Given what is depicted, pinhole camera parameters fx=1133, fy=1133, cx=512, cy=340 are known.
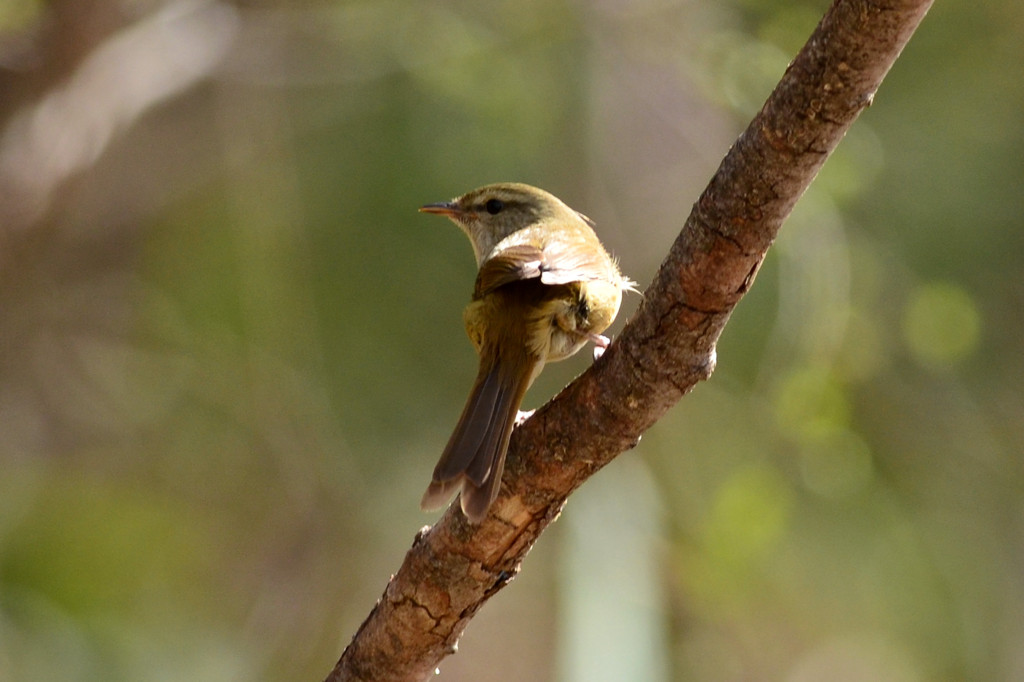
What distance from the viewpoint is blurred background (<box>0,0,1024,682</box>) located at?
5094 millimetres

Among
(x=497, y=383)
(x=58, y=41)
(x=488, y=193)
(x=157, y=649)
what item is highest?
(x=58, y=41)

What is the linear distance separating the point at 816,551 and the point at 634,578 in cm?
171

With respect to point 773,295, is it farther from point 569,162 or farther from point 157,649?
point 157,649

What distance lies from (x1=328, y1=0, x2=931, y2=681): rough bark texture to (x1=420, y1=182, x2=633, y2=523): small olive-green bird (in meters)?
0.08

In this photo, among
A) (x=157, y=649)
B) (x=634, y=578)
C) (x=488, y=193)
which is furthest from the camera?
(x=157, y=649)

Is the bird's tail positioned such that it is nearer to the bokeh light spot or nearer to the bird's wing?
the bird's wing

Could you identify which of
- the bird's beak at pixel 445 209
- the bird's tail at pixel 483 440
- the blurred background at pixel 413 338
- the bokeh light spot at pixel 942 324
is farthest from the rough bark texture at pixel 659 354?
the bokeh light spot at pixel 942 324

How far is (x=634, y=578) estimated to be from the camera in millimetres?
4562

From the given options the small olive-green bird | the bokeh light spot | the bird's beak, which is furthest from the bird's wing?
the bokeh light spot

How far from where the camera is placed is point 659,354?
1.99 meters

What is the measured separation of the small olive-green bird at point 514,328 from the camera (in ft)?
7.17

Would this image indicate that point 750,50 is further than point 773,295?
No

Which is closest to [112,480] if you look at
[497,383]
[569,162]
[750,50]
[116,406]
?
[116,406]

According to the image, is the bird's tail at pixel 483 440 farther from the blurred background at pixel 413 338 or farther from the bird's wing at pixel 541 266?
the blurred background at pixel 413 338
